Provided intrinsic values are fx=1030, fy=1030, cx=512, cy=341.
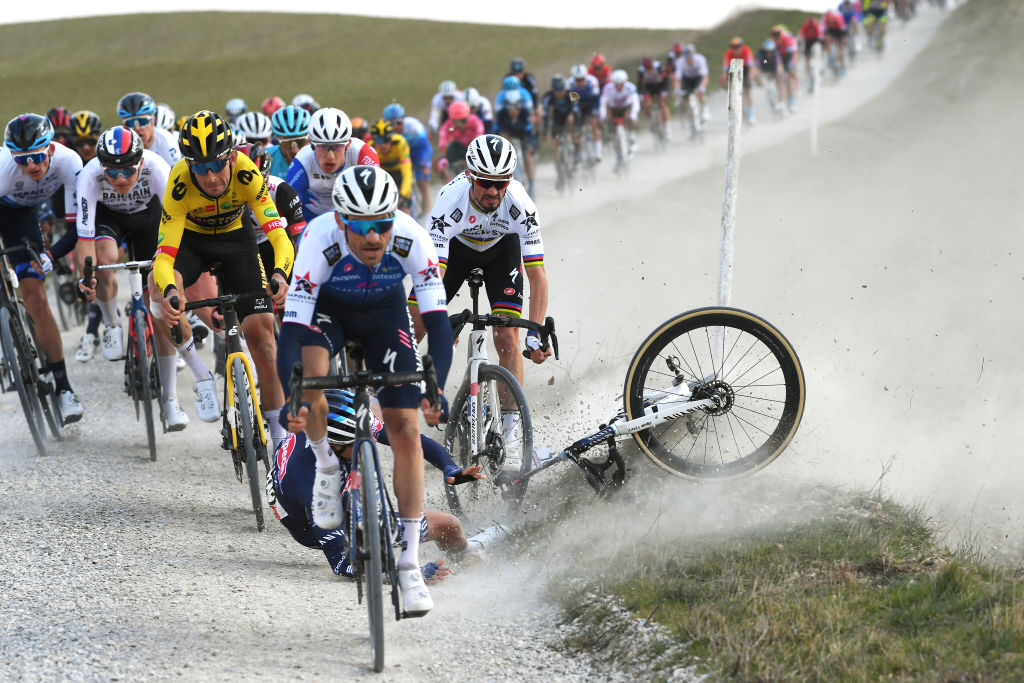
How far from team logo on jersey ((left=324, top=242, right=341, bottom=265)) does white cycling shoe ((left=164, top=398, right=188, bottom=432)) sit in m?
3.78

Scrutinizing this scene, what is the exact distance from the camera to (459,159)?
57.8 feet

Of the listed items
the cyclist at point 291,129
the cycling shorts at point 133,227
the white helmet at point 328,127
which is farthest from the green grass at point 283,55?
the white helmet at point 328,127

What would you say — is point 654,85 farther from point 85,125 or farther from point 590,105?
point 85,125

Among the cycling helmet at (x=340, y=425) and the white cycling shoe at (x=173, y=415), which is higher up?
the cycling helmet at (x=340, y=425)

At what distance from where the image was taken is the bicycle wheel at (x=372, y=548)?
4605 mm

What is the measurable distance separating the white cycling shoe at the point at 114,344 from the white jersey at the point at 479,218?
3.41 metres

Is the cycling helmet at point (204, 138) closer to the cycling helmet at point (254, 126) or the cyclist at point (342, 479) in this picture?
the cyclist at point (342, 479)

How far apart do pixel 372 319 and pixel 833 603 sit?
2556 mm

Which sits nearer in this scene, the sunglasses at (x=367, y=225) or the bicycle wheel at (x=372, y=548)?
the bicycle wheel at (x=372, y=548)

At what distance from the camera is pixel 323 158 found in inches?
338

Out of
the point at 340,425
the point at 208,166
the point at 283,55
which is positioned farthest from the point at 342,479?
the point at 283,55

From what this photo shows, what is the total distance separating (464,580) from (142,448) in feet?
13.9

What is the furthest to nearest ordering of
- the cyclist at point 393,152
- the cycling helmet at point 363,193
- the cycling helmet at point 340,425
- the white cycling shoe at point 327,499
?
the cyclist at point 393,152 → the cycling helmet at point 340,425 → the white cycling shoe at point 327,499 → the cycling helmet at point 363,193

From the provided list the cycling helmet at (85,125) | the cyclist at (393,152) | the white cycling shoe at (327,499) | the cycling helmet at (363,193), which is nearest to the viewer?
the cycling helmet at (363,193)
